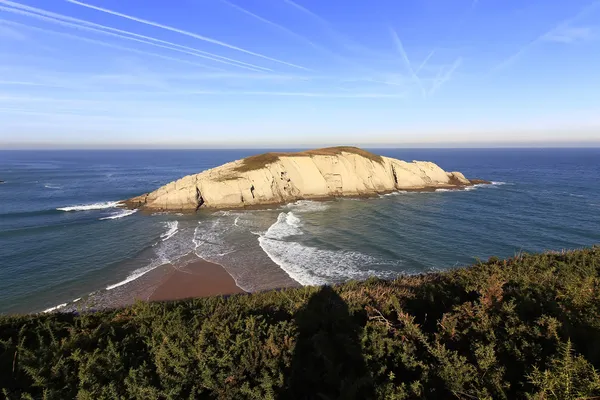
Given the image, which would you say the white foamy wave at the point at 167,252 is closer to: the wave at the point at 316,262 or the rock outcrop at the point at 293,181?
the wave at the point at 316,262

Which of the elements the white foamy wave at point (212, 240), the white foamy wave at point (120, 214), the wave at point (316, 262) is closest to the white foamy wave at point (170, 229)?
the white foamy wave at point (212, 240)

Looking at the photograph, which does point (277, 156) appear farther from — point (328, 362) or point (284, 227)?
point (328, 362)

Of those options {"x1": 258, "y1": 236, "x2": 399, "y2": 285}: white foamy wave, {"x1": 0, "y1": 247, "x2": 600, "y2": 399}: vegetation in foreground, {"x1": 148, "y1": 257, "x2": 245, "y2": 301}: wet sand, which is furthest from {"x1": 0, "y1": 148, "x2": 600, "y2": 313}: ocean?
{"x1": 0, "y1": 247, "x2": 600, "y2": 399}: vegetation in foreground

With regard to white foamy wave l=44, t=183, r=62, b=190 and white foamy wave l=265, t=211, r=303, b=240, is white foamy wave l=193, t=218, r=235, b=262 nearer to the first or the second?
white foamy wave l=265, t=211, r=303, b=240

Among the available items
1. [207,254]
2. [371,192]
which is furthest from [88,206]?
[371,192]

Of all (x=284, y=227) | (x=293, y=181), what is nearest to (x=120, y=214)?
(x=284, y=227)

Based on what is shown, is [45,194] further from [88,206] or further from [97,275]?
[97,275]
